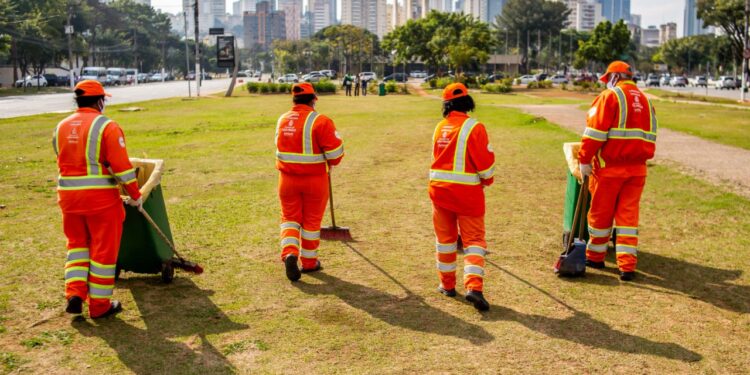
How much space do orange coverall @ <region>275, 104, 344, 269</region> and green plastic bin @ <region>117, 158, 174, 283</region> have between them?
112cm

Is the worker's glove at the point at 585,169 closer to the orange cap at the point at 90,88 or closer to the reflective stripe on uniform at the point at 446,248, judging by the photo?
the reflective stripe on uniform at the point at 446,248

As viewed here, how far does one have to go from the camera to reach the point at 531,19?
462ft

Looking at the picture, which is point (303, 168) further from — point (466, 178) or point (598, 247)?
point (598, 247)

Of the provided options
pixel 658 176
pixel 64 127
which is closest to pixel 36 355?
pixel 64 127

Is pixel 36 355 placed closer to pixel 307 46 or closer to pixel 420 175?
pixel 420 175

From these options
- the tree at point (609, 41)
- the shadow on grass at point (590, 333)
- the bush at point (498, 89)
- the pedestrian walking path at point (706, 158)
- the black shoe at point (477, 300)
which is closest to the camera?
the shadow on grass at point (590, 333)

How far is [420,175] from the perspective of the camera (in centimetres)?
1388

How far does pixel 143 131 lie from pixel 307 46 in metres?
106

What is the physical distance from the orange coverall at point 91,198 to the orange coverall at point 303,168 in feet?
5.40

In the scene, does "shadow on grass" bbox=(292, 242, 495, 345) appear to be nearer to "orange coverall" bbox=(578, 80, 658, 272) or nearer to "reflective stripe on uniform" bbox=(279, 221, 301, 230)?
"reflective stripe on uniform" bbox=(279, 221, 301, 230)

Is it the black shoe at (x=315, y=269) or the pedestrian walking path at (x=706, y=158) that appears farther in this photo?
the pedestrian walking path at (x=706, y=158)

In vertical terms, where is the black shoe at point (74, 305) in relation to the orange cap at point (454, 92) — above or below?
below

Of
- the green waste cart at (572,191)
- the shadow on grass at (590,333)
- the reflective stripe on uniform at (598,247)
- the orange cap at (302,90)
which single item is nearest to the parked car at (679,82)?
the green waste cart at (572,191)

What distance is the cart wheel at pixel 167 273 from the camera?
691cm
